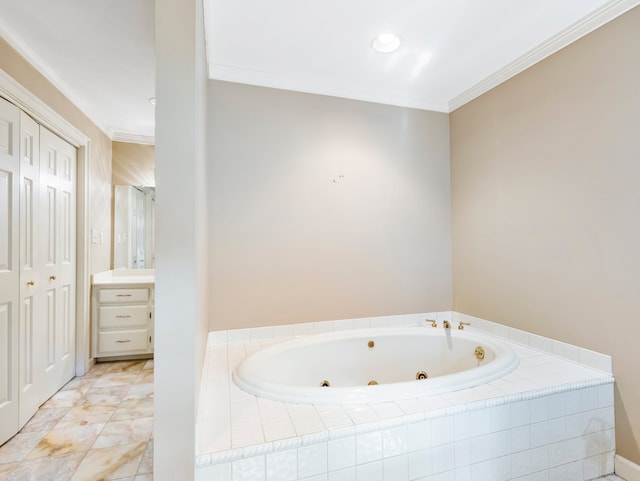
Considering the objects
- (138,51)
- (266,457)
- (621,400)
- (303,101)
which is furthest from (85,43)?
(621,400)

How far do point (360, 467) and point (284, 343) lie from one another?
954mm

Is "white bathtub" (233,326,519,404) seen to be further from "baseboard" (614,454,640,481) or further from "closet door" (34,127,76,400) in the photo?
"closet door" (34,127,76,400)

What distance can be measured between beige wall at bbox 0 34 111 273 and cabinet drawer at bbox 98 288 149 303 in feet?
0.79

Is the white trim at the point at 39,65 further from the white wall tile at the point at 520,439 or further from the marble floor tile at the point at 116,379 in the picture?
the white wall tile at the point at 520,439

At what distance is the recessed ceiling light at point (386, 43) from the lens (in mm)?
1803

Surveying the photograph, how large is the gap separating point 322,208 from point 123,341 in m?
2.35

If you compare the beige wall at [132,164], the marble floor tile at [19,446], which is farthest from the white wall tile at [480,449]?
the beige wall at [132,164]

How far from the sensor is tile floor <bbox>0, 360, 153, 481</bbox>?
1602 millimetres

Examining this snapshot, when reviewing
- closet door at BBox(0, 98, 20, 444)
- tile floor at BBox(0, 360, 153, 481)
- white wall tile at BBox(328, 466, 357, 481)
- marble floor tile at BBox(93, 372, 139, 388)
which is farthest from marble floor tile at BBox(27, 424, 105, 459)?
white wall tile at BBox(328, 466, 357, 481)

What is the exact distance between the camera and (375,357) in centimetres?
220

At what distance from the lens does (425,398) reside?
53.2 inches

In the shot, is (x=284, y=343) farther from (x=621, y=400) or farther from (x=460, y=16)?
(x=460, y=16)

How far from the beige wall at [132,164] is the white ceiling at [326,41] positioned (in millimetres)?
948

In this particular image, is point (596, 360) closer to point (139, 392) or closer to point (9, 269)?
point (139, 392)
